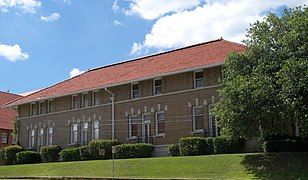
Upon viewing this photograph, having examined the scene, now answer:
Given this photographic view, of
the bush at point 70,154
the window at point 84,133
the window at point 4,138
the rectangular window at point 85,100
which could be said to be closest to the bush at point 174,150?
the bush at point 70,154

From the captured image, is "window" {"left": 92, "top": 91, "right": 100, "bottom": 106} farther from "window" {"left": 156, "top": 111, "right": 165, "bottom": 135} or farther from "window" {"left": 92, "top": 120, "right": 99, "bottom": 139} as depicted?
"window" {"left": 156, "top": 111, "right": 165, "bottom": 135}

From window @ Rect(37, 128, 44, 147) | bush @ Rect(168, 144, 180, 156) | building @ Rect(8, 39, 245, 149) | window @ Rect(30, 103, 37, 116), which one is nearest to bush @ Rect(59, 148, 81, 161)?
building @ Rect(8, 39, 245, 149)

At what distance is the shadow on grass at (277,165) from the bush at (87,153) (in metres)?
14.0

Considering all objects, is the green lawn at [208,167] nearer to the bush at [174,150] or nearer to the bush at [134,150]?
the bush at [134,150]

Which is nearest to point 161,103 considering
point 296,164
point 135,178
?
point 135,178

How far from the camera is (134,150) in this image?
3628 cm

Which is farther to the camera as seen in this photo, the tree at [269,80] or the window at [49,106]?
the window at [49,106]

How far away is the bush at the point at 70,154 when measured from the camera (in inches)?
1586

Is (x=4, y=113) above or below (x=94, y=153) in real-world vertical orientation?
above

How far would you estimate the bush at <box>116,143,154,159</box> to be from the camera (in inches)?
1426

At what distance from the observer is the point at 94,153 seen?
38.9 metres

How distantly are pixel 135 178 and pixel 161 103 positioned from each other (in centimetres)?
1139

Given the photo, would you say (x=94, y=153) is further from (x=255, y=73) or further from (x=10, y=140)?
(x=10, y=140)

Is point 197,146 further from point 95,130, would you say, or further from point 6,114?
point 6,114
